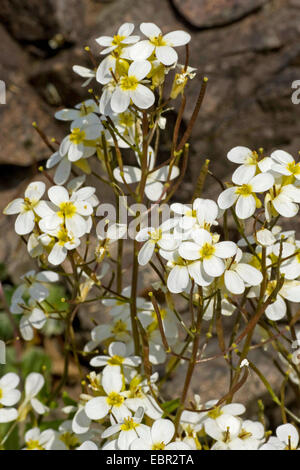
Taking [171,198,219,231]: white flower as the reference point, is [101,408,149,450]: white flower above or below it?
below

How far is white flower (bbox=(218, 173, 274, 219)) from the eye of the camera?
1151 millimetres

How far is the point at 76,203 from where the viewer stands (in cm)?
127

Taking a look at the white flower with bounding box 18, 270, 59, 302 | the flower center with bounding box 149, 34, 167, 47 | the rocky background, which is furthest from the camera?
the rocky background

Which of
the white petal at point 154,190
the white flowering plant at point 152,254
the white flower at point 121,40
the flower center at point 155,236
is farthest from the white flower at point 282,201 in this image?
the white flower at point 121,40

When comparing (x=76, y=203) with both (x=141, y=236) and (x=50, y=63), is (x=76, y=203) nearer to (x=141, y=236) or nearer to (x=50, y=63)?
(x=141, y=236)

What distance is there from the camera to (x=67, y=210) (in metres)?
1.27

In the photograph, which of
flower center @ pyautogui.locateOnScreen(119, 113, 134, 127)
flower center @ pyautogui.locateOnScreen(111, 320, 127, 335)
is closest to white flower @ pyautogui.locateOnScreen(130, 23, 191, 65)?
flower center @ pyautogui.locateOnScreen(119, 113, 134, 127)

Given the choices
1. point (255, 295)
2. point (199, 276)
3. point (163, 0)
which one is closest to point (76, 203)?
point (199, 276)

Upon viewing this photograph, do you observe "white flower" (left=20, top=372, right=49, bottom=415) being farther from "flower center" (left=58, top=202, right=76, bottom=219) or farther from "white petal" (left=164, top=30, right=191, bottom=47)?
"white petal" (left=164, top=30, right=191, bottom=47)

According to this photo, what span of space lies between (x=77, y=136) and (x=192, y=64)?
1.17 meters

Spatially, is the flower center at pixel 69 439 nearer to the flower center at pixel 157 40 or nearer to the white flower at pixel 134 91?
the white flower at pixel 134 91

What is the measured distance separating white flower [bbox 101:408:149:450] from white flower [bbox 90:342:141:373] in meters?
0.16

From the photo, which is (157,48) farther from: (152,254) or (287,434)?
(287,434)

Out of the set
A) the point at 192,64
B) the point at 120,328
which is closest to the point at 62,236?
the point at 120,328
